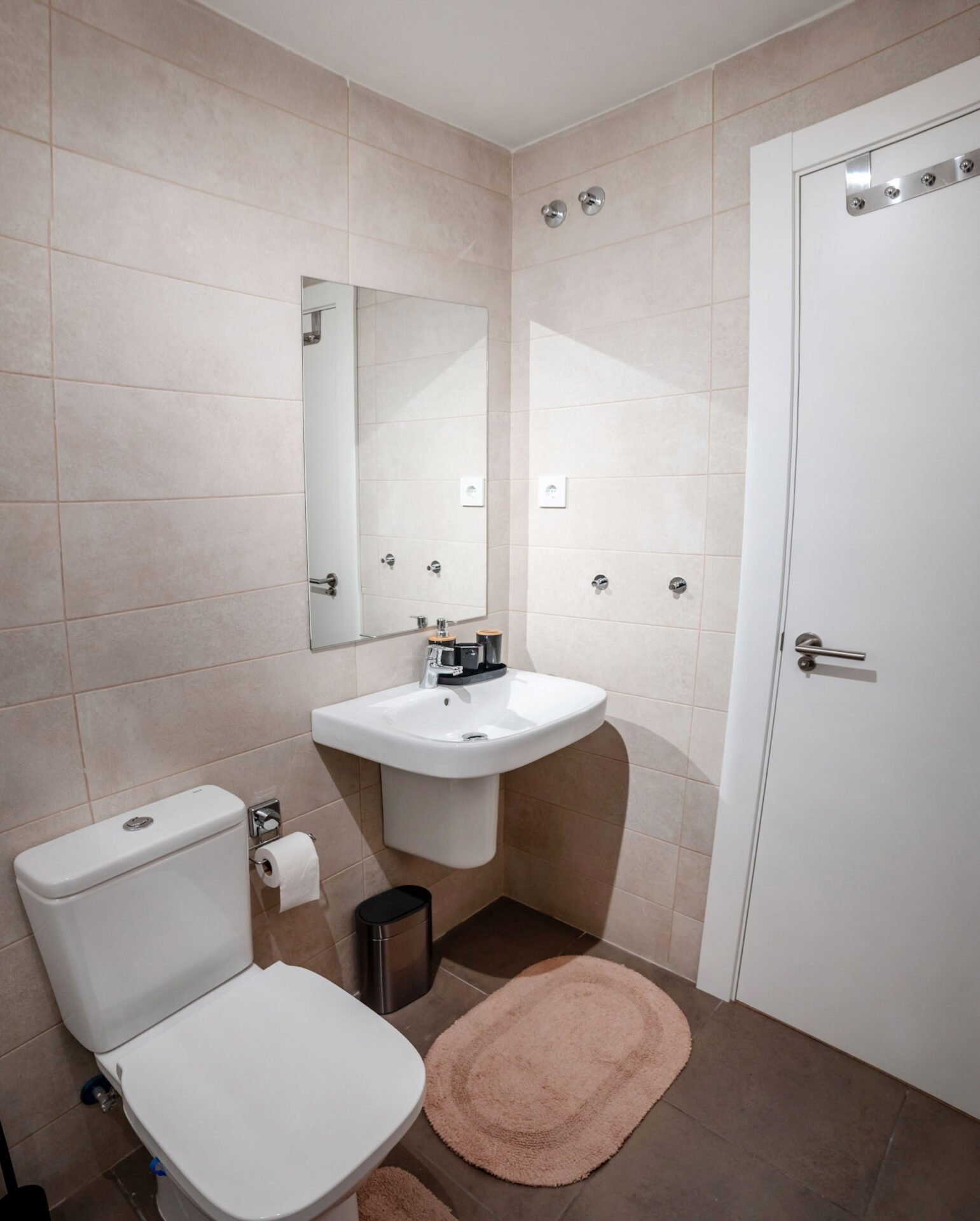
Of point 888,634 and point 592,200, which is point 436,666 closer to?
point 888,634

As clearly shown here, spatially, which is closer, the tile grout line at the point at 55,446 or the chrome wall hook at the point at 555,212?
the tile grout line at the point at 55,446

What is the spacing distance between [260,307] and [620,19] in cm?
98

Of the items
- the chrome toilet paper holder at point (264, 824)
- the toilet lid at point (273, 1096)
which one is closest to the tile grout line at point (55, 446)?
the chrome toilet paper holder at point (264, 824)

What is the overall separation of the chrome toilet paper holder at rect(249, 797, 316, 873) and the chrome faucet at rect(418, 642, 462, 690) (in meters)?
0.50

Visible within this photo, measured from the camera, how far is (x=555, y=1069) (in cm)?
168

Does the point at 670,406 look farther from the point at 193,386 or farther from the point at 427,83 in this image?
the point at 193,386

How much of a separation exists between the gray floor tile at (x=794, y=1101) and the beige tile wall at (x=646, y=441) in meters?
0.26

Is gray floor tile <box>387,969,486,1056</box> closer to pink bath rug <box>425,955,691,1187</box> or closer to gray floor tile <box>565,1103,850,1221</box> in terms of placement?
pink bath rug <box>425,955,691,1187</box>

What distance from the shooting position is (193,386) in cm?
144

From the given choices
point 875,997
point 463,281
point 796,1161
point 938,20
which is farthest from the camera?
point 463,281

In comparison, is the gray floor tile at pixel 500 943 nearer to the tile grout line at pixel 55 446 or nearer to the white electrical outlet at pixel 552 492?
the tile grout line at pixel 55 446

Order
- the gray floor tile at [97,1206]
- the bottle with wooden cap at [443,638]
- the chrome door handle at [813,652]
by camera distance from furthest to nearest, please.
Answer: the bottle with wooden cap at [443,638]
the chrome door handle at [813,652]
the gray floor tile at [97,1206]

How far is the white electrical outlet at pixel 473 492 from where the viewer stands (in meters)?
2.06

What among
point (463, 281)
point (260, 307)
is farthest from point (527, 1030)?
point (463, 281)
